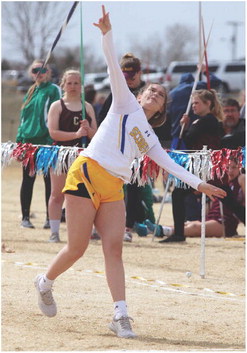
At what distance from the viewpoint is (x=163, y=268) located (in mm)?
9242

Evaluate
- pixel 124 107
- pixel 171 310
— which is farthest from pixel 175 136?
pixel 124 107

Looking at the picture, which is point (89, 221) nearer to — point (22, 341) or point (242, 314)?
point (22, 341)

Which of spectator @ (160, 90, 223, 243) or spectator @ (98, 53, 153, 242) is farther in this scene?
spectator @ (160, 90, 223, 243)

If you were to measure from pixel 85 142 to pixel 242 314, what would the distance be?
4049 mm

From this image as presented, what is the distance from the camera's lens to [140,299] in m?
7.52

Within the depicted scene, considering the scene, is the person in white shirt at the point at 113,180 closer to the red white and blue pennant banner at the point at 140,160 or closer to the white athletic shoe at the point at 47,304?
the white athletic shoe at the point at 47,304

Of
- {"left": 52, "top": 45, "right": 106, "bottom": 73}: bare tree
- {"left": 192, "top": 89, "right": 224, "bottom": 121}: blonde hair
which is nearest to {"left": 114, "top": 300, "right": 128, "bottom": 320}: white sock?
{"left": 192, "top": 89, "right": 224, "bottom": 121}: blonde hair

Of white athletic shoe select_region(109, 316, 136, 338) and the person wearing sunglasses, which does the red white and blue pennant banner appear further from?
white athletic shoe select_region(109, 316, 136, 338)

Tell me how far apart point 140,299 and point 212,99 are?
379 cm

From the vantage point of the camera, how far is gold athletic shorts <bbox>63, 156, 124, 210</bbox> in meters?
6.14

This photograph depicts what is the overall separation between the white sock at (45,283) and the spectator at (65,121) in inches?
157

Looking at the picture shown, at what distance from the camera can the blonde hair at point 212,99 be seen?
10625 mm

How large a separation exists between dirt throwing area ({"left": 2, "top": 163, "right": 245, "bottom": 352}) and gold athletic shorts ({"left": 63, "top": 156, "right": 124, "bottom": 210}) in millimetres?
936

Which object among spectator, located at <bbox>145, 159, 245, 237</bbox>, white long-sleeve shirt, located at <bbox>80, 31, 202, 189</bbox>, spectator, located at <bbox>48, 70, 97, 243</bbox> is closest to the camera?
white long-sleeve shirt, located at <bbox>80, 31, 202, 189</bbox>
